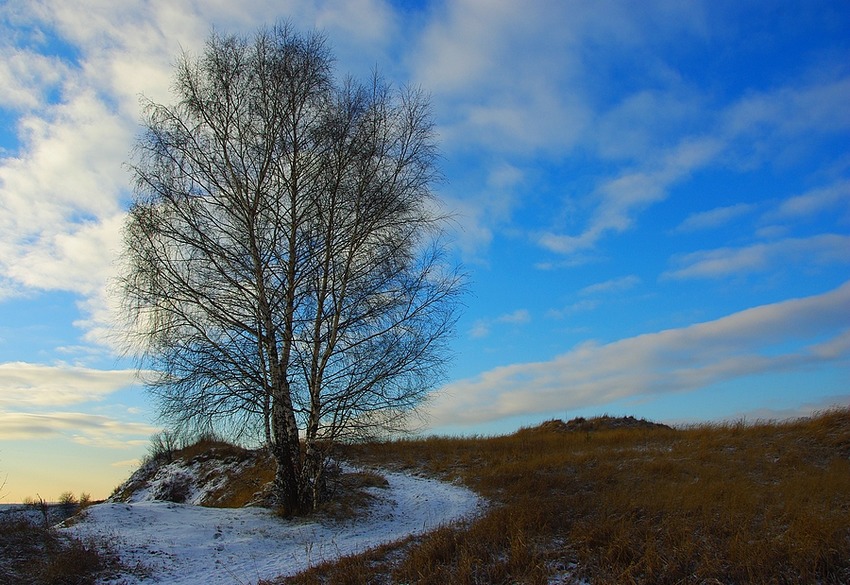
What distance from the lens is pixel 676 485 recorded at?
13.0 m

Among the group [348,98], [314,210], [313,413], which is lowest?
[313,413]

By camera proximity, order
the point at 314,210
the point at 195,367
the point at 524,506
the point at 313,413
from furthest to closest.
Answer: the point at 314,210 → the point at 313,413 → the point at 195,367 → the point at 524,506

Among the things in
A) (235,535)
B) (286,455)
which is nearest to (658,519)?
(286,455)

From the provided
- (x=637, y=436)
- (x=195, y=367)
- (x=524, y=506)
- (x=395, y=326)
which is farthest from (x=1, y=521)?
(x=637, y=436)

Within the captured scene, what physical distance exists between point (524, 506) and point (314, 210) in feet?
27.7

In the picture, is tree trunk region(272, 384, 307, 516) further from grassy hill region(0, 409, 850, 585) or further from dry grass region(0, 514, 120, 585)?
dry grass region(0, 514, 120, 585)

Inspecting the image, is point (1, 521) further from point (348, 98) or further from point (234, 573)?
point (348, 98)

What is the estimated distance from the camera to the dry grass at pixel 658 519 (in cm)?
743

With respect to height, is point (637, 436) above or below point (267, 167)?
below

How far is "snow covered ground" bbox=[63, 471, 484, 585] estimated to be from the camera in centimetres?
925

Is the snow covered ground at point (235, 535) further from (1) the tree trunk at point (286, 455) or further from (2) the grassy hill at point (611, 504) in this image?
(2) the grassy hill at point (611, 504)

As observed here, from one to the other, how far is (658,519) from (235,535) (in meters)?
8.33

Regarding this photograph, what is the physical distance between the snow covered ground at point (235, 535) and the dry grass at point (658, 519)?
1.34 meters

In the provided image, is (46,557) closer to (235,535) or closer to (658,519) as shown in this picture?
(235,535)
